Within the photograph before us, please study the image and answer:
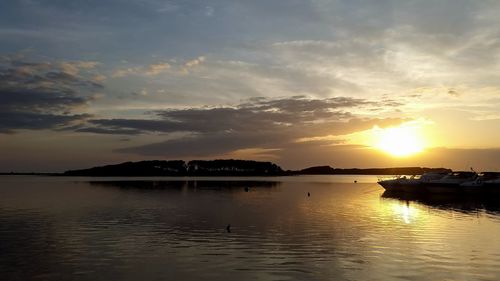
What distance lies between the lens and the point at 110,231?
3756cm

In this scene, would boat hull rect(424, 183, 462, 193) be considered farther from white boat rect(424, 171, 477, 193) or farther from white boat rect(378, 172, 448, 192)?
white boat rect(378, 172, 448, 192)

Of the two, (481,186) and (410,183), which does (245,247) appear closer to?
(481,186)

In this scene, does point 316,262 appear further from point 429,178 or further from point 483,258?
point 429,178

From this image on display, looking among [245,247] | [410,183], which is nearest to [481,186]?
[410,183]

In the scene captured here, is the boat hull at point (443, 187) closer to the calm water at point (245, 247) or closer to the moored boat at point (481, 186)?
the moored boat at point (481, 186)

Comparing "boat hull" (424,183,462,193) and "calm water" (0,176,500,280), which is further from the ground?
"boat hull" (424,183,462,193)

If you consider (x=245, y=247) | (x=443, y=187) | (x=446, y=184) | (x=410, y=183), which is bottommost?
(x=245, y=247)

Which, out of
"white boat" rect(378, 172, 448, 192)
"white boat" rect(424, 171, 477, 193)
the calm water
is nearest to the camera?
the calm water

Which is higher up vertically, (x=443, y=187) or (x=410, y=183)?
(x=410, y=183)

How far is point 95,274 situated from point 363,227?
85.0ft

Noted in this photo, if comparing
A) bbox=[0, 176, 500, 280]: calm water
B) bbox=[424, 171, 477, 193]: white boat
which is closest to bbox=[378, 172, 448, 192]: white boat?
bbox=[424, 171, 477, 193]: white boat

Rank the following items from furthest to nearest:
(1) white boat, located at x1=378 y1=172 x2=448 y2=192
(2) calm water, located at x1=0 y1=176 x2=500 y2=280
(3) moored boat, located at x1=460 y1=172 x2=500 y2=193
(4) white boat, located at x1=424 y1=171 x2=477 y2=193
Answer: (1) white boat, located at x1=378 y1=172 x2=448 y2=192, (4) white boat, located at x1=424 y1=171 x2=477 y2=193, (3) moored boat, located at x1=460 y1=172 x2=500 y2=193, (2) calm water, located at x1=0 y1=176 x2=500 y2=280

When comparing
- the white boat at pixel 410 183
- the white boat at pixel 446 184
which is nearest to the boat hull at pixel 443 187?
the white boat at pixel 446 184

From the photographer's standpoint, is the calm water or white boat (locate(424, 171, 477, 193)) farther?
white boat (locate(424, 171, 477, 193))
